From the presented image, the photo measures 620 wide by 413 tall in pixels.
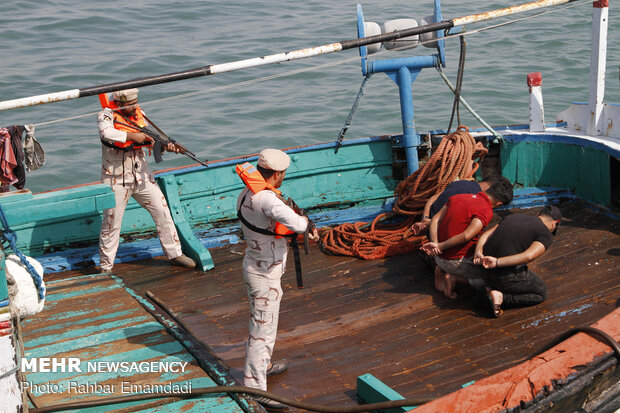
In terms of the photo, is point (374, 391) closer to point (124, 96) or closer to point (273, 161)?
point (273, 161)

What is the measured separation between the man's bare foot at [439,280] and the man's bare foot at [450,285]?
0.08m

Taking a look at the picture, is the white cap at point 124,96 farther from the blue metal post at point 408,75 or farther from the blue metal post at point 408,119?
the blue metal post at point 408,119

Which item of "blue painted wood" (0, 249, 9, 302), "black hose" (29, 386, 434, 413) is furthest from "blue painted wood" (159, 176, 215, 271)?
"blue painted wood" (0, 249, 9, 302)

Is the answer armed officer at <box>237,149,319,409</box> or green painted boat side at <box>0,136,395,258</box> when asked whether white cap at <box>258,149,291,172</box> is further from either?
green painted boat side at <box>0,136,395,258</box>

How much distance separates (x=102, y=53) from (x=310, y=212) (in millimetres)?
12603

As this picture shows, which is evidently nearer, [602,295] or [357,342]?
[357,342]

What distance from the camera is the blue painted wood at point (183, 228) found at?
6.74 meters

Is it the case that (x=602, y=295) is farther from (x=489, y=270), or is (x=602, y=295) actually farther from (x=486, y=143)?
(x=486, y=143)

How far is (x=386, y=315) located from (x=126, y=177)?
2.66 meters

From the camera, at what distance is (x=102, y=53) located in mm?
18516

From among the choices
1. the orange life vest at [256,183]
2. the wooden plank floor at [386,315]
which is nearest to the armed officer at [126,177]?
the wooden plank floor at [386,315]

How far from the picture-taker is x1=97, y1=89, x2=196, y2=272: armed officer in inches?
253

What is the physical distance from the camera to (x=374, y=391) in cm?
441

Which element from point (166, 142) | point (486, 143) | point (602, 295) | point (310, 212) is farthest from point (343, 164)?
point (602, 295)
